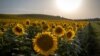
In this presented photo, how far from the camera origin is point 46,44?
219 centimetres

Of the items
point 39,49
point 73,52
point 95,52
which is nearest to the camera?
point 39,49

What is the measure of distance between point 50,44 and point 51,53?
0.07 meters

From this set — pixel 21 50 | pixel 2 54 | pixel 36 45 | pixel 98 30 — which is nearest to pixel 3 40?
pixel 2 54

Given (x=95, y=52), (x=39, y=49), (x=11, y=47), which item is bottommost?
(x=95, y=52)

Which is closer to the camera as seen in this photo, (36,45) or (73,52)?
(36,45)

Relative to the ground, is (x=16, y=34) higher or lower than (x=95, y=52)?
higher

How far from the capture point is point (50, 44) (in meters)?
2.22

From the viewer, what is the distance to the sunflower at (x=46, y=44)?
2193 mm

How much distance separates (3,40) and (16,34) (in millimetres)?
196

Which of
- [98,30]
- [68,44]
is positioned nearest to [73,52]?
[68,44]

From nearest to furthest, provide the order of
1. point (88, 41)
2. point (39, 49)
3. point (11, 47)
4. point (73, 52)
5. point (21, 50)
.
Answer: point (39, 49) → point (21, 50) → point (11, 47) → point (73, 52) → point (88, 41)

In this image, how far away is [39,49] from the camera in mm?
2205

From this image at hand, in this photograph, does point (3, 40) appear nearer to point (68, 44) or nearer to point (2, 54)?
point (2, 54)

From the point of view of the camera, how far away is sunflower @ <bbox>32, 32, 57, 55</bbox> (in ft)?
7.20
